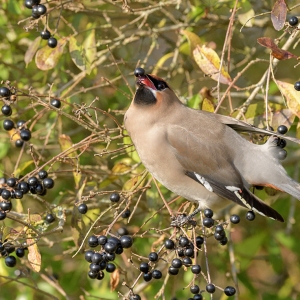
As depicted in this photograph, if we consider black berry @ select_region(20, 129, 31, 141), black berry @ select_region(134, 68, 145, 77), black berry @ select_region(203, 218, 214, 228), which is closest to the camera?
black berry @ select_region(203, 218, 214, 228)

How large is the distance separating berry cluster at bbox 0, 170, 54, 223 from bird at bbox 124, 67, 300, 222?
482 mm

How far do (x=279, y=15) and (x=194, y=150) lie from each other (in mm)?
792

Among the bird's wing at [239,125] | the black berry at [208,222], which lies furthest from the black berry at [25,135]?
the black berry at [208,222]

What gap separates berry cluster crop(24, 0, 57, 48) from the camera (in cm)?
312

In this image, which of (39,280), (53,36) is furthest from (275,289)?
(53,36)

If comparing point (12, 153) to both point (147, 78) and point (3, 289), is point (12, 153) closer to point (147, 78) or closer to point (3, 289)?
point (3, 289)

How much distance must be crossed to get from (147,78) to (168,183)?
51 cm

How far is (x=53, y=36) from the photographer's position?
3.38 metres

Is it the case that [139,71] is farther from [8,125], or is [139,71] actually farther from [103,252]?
[103,252]

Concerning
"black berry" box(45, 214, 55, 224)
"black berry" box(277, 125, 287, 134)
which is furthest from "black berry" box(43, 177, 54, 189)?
"black berry" box(277, 125, 287, 134)

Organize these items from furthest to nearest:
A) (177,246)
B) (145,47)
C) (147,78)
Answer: (145,47), (147,78), (177,246)

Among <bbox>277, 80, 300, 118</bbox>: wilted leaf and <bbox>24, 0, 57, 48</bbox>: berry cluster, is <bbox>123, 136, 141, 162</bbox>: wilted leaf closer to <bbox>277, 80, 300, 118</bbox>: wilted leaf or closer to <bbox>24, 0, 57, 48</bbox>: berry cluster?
<bbox>24, 0, 57, 48</bbox>: berry cluster

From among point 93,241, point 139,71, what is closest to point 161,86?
point 139,71

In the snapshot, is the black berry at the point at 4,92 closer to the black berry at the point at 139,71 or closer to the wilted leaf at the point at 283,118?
the black berry at the point at 139,71
